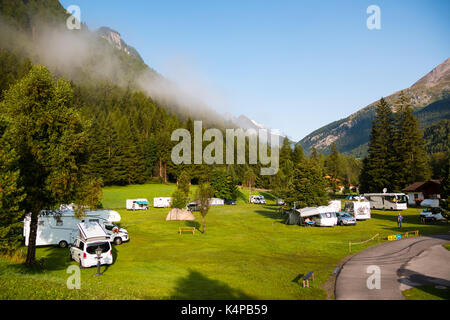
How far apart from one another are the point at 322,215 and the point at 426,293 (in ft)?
78.3

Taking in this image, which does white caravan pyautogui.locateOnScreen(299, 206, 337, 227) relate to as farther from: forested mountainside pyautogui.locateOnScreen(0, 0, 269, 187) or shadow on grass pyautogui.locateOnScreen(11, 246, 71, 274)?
→ shadow on grass pyautogui.locateOnScreen(11, 246, 71, 274)

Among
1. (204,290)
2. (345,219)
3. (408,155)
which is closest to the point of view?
(204,290)

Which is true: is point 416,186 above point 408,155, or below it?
below

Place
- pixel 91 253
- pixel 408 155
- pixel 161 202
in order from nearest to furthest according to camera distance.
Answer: pixel 91 253
pixel 161 202
pixel 408 155

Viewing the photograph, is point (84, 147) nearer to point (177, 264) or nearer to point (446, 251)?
point (177, 264)

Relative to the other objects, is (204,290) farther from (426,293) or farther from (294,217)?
(294,217)

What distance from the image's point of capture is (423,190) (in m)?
58.4

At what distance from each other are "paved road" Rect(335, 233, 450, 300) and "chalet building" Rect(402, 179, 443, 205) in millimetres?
40182

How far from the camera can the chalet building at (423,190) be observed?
56.5 metres

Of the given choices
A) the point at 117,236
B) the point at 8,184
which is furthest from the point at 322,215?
the point at 8,184

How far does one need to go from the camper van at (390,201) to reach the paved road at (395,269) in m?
27.5

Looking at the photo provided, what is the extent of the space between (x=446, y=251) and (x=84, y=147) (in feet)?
81.6

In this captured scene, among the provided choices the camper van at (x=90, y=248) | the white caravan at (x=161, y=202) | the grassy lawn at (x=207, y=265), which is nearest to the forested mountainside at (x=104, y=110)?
the camper van at (x=90, y=248)
